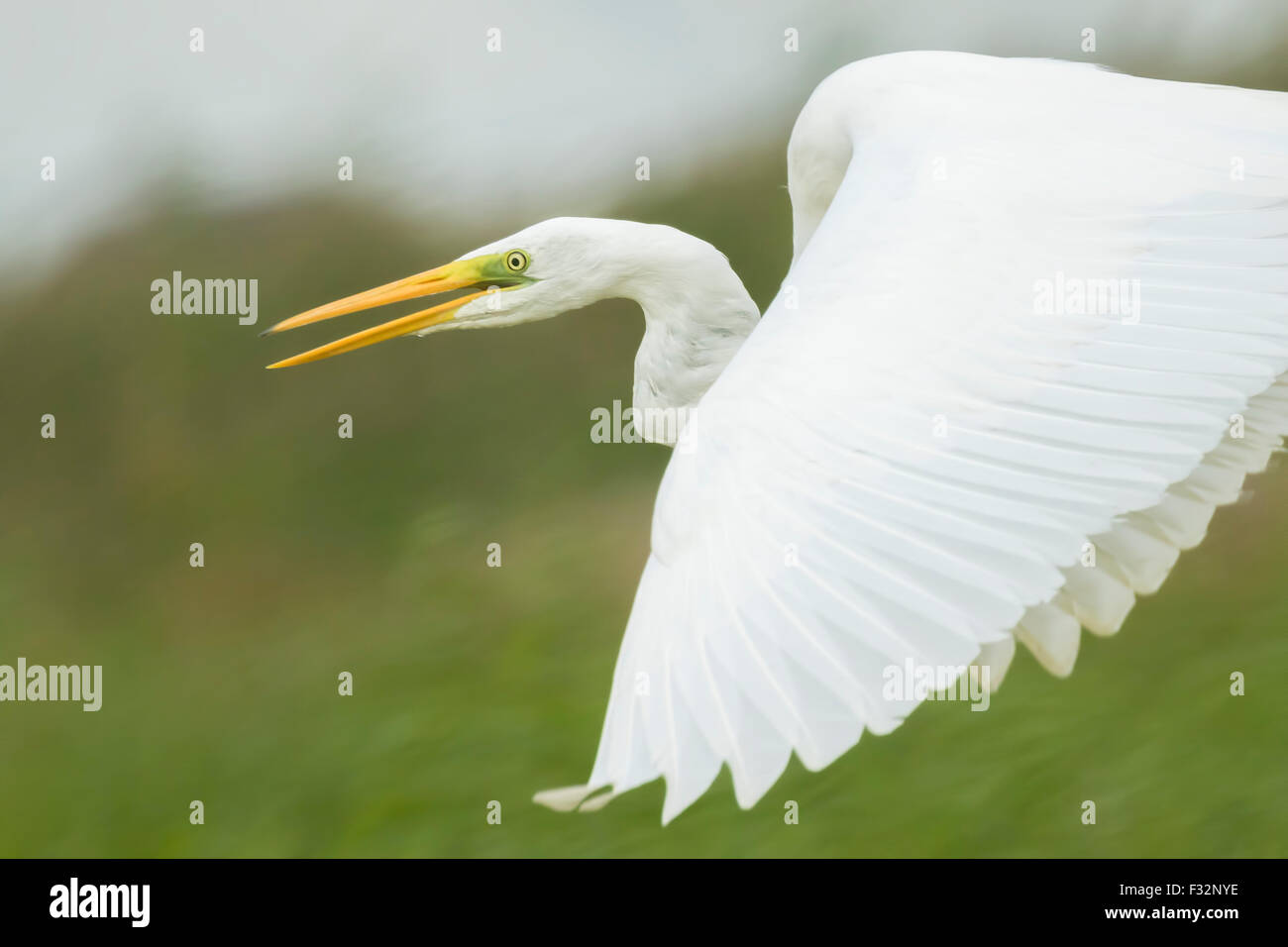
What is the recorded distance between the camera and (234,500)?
4.22m

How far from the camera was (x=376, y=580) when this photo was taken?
409 centimetres

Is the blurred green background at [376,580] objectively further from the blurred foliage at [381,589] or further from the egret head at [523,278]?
the egret head at [523,278]

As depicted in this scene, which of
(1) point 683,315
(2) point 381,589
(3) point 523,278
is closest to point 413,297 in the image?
(3) point 523,278

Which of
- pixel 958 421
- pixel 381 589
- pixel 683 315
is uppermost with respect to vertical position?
pixel 683 315

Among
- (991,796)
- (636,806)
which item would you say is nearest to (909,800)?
(991,796)

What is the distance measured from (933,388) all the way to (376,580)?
9.88 ft

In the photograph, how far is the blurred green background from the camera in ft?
9.83

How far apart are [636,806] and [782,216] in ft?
5.97

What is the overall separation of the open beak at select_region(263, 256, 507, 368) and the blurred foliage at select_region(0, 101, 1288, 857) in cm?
138

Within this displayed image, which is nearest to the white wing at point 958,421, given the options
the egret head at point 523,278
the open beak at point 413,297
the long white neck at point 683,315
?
the long white neck at point 683,315

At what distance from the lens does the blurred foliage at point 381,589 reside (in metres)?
2.97

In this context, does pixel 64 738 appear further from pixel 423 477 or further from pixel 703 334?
pixel 703 334

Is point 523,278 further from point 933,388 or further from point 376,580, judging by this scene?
point 376,580

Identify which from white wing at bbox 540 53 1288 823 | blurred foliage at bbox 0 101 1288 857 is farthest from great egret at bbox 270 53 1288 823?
blurred foliage at bbox 0 101 1288 857
